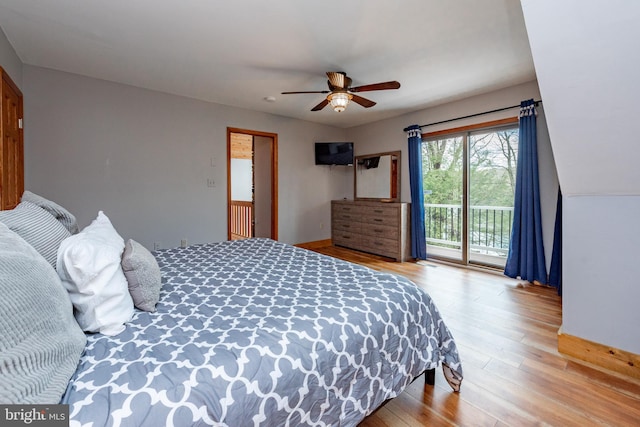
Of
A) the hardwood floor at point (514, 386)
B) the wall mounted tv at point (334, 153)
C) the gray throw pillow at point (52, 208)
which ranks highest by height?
the wall mounted tv at point (334, 153)

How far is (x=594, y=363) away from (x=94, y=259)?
2.86 m

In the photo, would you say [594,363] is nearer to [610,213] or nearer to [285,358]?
[610,213]

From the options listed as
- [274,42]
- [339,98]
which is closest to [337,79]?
[339,98]

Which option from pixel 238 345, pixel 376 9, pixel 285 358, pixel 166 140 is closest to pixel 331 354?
pixel 285 358

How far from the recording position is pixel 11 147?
2547 millimetres

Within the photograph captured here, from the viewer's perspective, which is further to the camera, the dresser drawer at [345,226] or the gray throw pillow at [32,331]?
the dresser drawer at [345,226]

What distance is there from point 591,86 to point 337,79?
206 centimetres

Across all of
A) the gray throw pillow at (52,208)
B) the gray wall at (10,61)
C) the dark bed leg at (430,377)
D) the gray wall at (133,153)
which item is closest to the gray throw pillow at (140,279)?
the gray throw pillow at (52,208)

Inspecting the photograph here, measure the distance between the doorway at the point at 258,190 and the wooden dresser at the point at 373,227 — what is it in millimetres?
1270

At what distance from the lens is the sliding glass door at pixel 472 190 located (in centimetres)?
382

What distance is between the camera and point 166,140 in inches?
152

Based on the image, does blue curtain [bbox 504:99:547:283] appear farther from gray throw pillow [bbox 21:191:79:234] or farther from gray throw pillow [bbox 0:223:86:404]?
gray throw pillow [bbox 21:191:79:234]

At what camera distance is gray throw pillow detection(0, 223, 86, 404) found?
62cm

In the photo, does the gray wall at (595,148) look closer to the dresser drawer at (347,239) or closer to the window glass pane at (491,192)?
the window glass pane at (491,192)
